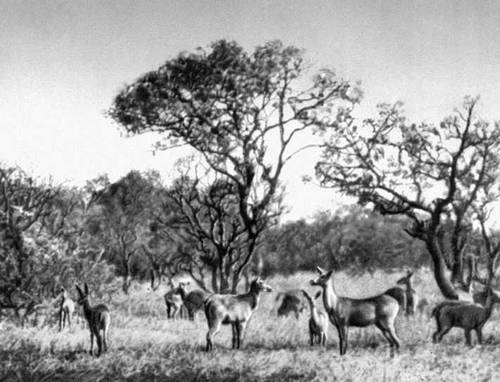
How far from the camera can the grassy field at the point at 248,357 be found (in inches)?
359

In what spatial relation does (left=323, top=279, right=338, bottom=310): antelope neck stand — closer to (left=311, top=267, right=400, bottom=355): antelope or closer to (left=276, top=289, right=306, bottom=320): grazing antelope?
(left=311, top=267, right=400, bottom=355): antelope

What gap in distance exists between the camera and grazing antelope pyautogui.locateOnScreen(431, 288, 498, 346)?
11.6 metres

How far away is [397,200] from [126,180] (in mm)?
19908

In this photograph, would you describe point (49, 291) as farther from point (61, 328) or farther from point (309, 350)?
point (309, 350)

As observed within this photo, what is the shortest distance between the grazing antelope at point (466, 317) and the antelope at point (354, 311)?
1431 mm

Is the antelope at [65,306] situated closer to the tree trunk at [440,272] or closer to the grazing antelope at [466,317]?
the grazing antelope at [466,317]

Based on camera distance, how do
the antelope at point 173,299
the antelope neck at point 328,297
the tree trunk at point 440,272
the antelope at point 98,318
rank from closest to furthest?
the antelope at point 98,318
the antelope neck at point 328,297
the antelope at point 173,299
the tree trunk at point 440,272

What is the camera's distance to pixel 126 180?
37938 millimetres

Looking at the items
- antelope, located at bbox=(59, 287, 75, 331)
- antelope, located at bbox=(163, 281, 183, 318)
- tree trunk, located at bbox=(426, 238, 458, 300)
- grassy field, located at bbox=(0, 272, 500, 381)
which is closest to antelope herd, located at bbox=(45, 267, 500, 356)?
grassy field, located at bbox=(0, 272, 500, 381)

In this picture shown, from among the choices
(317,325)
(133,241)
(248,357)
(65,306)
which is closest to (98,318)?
(248,357)

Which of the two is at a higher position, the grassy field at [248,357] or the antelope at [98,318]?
the antelope at [98,318]

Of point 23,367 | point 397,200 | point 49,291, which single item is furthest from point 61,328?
point 397,200

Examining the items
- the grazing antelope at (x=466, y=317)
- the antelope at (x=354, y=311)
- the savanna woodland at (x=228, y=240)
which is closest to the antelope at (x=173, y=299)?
the savanna woodland at (x=228, y=240)

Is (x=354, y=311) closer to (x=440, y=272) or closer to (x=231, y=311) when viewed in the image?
(x=231, y=311)
